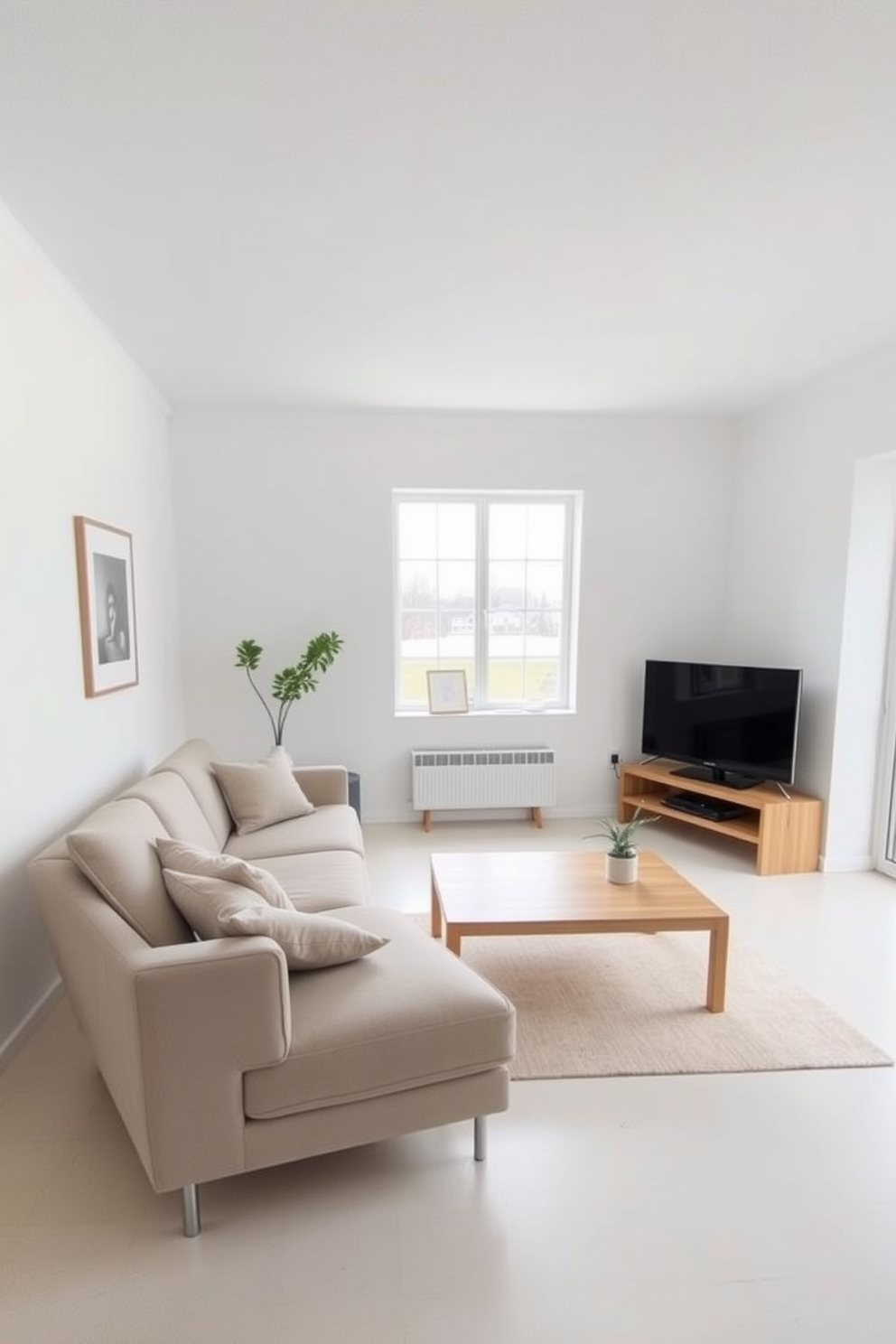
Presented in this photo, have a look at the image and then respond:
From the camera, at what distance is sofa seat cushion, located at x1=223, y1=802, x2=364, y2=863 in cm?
279

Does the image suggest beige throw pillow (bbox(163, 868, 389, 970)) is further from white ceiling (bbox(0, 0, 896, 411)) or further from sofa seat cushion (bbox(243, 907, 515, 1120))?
white ceiling (bbox(0, 0, 896, 411))

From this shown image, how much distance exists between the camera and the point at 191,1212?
4.97 ft

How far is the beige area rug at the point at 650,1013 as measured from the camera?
2121 millimetres

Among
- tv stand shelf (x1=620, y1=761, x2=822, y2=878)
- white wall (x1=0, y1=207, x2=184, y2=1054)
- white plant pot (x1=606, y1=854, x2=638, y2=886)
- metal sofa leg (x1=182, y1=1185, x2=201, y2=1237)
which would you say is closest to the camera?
metal sofa leg (x1=182, y1=1185, x2=201, y2=1237)

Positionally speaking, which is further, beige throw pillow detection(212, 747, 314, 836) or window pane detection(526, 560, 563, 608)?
window pane detection(526, 560, 563, 608)

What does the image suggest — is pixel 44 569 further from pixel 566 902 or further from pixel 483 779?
pixel 483 779

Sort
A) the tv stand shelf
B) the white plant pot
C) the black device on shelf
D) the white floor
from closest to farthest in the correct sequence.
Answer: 1. the white floor
2. the white plant pot
3. the tv stand shelf
4. the black device on shelf

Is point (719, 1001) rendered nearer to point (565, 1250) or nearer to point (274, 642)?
point (565, 1250)

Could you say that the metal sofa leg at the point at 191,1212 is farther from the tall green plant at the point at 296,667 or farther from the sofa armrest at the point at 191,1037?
the tall green plant at the point at 296,667

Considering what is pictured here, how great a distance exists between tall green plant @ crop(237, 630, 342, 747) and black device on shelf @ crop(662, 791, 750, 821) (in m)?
2.34

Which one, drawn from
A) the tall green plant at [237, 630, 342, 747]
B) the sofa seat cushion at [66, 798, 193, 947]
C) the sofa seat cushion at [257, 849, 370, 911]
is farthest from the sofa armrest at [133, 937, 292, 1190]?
the tall green plant at [237, 630, 342, 747]

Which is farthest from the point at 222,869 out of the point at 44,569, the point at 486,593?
the point at 486,593

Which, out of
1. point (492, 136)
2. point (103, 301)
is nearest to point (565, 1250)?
point (492, 136)

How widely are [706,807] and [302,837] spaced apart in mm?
2546
